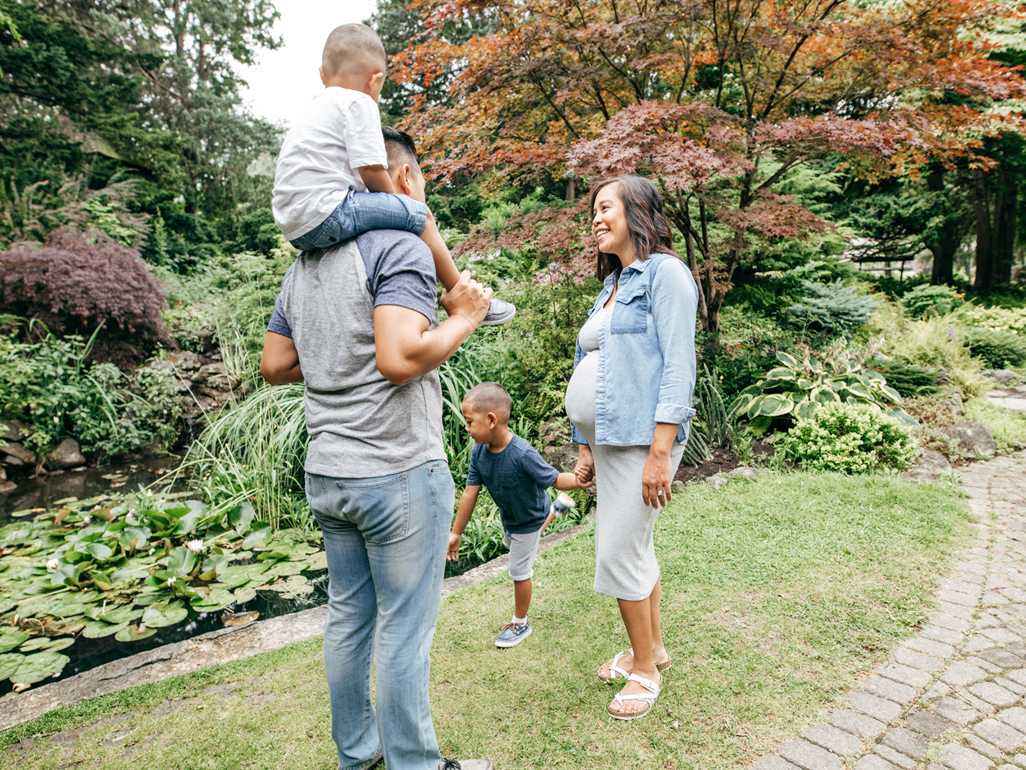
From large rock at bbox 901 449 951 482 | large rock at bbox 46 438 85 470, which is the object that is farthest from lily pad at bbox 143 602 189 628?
large rock at bbox 901 449 951 482

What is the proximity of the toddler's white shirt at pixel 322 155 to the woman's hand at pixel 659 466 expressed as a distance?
110cm

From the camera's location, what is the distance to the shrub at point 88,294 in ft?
22.8

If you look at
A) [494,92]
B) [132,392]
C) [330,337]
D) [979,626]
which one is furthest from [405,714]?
[132,392]

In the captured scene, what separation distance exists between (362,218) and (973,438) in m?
5.45

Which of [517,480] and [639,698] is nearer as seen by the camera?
[639,698]

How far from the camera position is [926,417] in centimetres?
526

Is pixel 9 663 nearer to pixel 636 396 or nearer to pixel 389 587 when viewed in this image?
pixel 389 587

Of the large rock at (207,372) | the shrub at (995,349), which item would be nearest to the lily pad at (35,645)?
the large rock at (207,372)

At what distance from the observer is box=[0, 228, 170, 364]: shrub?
22.8ft

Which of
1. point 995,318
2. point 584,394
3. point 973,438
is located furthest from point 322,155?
point 995,318

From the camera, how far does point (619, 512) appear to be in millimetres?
1949

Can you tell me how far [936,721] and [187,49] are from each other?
74.5ft

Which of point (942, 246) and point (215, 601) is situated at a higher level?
point (942, 246)

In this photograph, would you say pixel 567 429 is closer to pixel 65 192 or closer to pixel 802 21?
pixel 802 21
